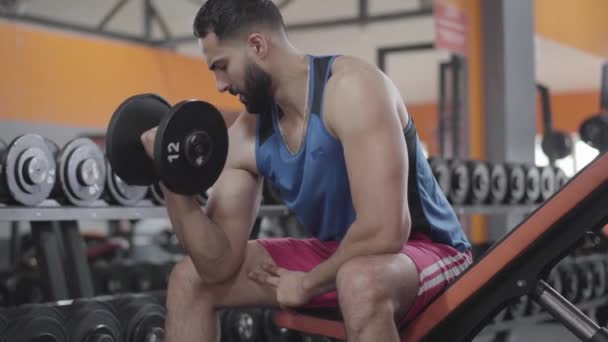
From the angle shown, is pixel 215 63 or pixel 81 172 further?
pixel 81 172

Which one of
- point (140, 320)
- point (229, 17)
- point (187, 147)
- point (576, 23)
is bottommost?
point (140, 320)

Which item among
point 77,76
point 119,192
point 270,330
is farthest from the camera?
point 77,76

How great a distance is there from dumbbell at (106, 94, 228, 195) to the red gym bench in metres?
0.29

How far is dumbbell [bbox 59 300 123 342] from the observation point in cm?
202

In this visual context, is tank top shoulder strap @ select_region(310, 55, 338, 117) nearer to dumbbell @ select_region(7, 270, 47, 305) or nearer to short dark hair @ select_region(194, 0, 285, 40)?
short dark hair @ select_region(194, 0, 285, 40)

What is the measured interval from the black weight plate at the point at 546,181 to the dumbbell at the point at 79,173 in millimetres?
2282

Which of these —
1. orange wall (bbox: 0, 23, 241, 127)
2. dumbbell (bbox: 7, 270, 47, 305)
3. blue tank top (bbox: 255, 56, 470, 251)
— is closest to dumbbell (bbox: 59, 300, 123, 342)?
blue tank top (bbox: 255, 56, 470, 251)

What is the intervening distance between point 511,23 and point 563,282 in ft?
5.25

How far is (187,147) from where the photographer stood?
135 centimetres

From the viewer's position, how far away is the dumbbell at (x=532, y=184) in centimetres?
382

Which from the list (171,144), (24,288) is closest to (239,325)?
(171,144)

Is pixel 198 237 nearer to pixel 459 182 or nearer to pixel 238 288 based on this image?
pixel 238 288

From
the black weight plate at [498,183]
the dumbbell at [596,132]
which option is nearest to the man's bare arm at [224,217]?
the dumbbell at [596,132]

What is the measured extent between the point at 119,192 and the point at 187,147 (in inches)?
40.0
